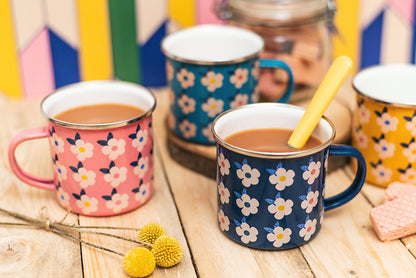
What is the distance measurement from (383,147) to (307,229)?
0.19 m

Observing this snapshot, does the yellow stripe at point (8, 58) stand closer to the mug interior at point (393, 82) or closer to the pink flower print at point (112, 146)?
the pink flower print at point (112, 146)

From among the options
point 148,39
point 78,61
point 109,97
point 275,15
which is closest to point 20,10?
point 78,61

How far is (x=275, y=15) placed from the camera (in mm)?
1024

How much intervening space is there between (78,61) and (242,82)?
0.41 meters

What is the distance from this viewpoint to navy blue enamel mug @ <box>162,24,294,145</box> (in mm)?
907

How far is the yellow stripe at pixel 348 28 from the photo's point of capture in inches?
48.6

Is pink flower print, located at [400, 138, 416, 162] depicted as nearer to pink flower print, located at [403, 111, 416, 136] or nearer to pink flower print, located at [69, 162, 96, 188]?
pink flower print, located at [403, 111, 416, 136]

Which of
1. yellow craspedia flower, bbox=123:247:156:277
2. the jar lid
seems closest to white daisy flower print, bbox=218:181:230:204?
yellow craspedia flower, bbox=123:247:156:277

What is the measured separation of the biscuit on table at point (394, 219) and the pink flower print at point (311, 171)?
0.11m

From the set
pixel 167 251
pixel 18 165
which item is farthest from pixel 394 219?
pixel 18 165

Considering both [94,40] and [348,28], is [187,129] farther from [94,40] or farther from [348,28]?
[348,28]

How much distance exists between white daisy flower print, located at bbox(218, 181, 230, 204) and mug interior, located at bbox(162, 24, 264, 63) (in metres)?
0.31

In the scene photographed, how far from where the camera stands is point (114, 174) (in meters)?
0.80

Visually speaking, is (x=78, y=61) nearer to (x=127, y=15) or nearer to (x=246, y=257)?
(x=127, y=15)
